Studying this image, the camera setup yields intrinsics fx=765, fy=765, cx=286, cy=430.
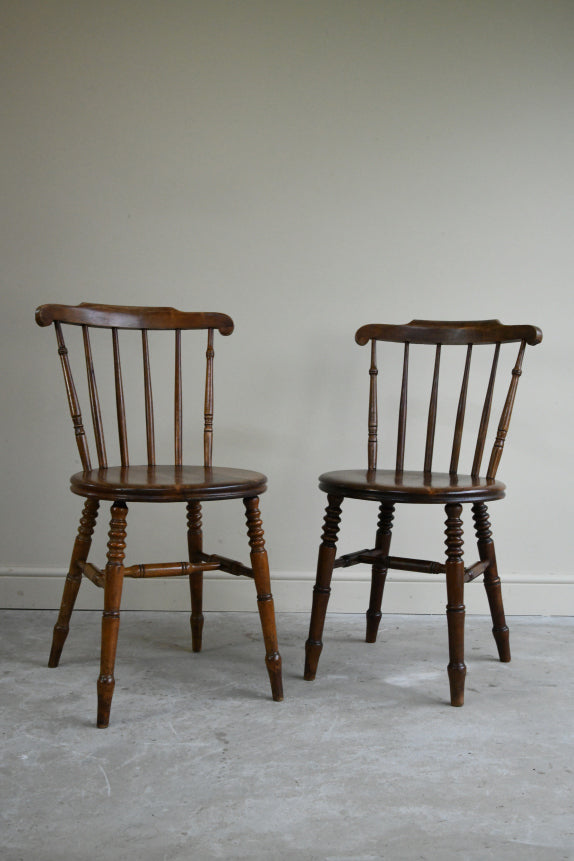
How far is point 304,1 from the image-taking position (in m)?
2.49

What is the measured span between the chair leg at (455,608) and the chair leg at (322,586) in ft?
0.93

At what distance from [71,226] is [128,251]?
0.20m

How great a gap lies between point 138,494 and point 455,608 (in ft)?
2.52

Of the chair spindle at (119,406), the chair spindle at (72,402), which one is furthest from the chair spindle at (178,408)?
the chair spindle at (72,402)

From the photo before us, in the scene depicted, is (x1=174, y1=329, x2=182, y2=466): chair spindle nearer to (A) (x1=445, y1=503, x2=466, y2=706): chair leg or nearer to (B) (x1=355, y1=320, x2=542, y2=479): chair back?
(B) (x1=355, y1=320, x2=542, y2=479): chair back

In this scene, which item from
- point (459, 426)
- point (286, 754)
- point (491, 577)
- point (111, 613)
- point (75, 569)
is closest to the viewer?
point (286, 754)

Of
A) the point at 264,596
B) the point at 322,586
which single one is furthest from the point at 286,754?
the point at 322,586

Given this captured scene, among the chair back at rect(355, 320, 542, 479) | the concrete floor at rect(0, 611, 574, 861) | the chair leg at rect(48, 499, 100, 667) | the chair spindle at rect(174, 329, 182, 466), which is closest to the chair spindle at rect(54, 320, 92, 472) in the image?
the chair leg at rect(48, 499, 100, 667)

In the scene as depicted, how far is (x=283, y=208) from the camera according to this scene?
98.7 inches

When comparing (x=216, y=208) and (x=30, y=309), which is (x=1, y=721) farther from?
(x=216, y=208)

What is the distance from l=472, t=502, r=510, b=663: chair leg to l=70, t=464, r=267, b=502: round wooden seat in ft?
1.97

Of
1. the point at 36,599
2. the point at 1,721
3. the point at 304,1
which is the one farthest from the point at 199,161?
the point at 1,721

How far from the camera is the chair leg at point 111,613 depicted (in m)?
1.60

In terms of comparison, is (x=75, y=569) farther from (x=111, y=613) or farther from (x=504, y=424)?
(x=504, y=424)
